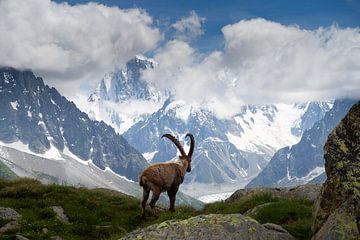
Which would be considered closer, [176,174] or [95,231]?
[95,231]

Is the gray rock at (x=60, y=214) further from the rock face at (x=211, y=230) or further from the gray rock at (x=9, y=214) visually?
the rock face at (x=211, y=230)

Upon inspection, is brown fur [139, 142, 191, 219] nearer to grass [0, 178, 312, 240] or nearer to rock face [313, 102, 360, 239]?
grass [0, 178, 312, 240]

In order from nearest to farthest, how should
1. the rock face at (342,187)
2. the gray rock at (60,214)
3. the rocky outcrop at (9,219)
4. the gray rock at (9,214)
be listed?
the rock face at (342,187)
the rocky outcrop at (9,219)
the gray rock at (9,214)
the gray rock at (60,214)

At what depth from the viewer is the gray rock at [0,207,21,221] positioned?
2230cm

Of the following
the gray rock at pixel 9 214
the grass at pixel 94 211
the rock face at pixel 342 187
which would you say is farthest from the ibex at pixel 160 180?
the rock face at pixel 342 187

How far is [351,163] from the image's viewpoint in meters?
13.9

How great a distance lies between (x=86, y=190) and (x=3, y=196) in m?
5.53

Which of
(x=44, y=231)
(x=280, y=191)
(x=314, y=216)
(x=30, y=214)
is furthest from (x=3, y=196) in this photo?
(x=314, y=216)

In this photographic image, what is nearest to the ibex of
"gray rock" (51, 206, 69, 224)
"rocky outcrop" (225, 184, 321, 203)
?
"gray rock" (51, 206, 69, 224)

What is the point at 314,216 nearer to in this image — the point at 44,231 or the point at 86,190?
the point at 44,231

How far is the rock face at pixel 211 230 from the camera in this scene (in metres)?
13.6

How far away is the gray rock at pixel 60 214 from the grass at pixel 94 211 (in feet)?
0.84

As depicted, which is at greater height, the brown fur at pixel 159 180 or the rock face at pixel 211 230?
the brown fur at pixel 159 180

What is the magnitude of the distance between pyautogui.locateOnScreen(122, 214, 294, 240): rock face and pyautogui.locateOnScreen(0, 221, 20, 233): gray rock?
29.4 feet
